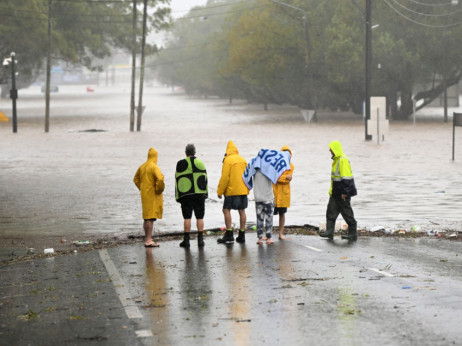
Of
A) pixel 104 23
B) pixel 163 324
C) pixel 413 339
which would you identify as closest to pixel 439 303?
pixel 413 339

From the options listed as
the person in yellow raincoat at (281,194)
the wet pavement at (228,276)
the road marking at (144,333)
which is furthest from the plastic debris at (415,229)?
the road marking at (144,333)

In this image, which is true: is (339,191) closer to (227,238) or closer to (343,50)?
(227,238)

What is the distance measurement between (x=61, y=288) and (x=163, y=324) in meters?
2.41

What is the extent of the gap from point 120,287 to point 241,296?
1.48 m

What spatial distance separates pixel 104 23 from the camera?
254 ft

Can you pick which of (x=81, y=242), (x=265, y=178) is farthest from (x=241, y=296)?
(x=81, y=242)

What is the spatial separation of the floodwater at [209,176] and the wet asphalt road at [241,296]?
3250 millimetres

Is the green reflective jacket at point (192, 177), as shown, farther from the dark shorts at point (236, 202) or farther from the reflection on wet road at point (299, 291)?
the reflection on wet road at point (299, 291)

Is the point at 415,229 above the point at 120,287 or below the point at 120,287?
above

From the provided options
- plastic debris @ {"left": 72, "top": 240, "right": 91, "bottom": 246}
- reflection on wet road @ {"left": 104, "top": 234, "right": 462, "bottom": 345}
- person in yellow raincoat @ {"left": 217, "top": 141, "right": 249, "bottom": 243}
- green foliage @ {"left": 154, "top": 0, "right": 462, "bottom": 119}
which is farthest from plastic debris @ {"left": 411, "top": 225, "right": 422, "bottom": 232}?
green foliage @ {"left": 154, "top": 0, "right": 462, "bottom": 119}

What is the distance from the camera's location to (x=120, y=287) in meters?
10.8

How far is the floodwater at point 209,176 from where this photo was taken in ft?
57.5

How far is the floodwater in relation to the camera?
57.5 ft

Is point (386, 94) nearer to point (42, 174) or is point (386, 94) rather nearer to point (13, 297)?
point (42, 174)
